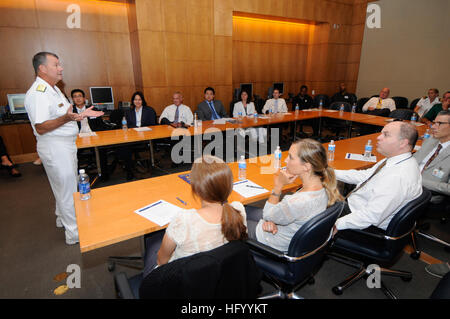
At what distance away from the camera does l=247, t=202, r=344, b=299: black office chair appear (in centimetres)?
164

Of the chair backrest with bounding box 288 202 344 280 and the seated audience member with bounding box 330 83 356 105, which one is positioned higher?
the seated audience member with bounding box 330 83 356 105

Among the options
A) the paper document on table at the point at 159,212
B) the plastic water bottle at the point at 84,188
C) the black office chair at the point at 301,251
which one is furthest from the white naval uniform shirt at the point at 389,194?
the plastic water bottle at the point at 84,188

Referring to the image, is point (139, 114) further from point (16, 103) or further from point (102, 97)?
point (16, 103)

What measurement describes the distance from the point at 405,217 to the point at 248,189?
3.81ft

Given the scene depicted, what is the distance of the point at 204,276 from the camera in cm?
111

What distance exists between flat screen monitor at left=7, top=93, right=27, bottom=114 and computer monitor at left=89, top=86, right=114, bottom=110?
1.32 meters

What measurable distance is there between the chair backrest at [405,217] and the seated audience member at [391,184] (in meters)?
0.08

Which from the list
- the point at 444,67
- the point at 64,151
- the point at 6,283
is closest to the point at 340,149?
the point at 64,151

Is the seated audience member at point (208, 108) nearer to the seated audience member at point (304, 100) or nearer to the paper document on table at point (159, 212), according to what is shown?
the seated audience member at point (304, 100)

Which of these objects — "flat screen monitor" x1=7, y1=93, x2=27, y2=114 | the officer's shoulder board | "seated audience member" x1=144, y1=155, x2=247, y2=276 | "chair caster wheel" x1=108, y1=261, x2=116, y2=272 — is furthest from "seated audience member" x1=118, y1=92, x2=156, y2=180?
"seated audience member" x1=144, y1=155, x2=247, y2=276

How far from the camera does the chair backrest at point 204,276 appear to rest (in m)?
1.10

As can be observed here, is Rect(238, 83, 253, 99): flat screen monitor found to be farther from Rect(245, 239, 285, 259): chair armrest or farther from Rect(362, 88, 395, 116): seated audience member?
Rect(245, 239, 285, 259): chair armrest

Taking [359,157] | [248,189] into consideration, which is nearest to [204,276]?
[248,189]
